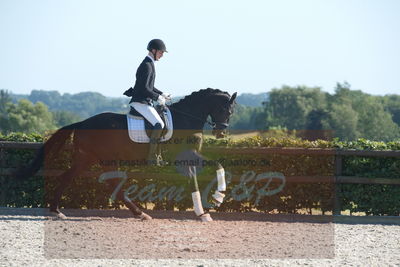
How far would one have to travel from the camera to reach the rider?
31.3ft

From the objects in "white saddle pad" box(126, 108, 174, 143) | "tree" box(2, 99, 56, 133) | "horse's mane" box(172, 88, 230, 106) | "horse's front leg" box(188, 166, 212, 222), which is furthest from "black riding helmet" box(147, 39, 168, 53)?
"tree" box(2, 99, 56, 133)

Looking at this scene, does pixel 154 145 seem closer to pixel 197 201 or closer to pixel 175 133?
pixel 175 133

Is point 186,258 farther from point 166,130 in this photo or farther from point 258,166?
point 258,166

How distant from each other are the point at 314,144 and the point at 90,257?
5.92 meters

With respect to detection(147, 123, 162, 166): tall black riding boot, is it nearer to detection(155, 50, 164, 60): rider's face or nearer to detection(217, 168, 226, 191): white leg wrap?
detection(217, 168, 226, 191): white leg wrap

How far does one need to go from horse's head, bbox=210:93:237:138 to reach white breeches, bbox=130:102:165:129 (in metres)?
1.00

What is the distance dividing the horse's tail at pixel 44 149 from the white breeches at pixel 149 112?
1364mm

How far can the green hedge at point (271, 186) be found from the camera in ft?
36.6

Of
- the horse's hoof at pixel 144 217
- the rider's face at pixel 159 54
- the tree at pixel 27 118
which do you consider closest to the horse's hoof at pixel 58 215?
the horse's hoof at pixel 144 217

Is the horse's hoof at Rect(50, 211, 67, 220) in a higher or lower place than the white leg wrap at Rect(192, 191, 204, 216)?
lower

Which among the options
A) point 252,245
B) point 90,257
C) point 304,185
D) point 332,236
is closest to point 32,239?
point 90,257

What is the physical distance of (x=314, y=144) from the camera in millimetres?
11406

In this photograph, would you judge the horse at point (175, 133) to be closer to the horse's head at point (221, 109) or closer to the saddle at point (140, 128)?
the horse's head at point (221, 109)

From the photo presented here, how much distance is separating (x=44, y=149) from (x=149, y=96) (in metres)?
2.43
